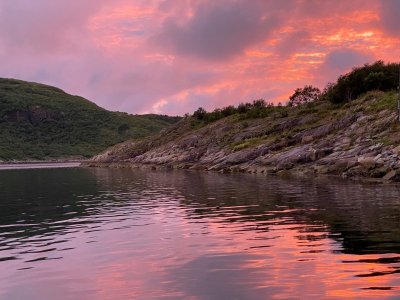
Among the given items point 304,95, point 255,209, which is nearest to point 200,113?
point 304,95

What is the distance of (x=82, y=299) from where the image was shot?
→ 11516 millimetres

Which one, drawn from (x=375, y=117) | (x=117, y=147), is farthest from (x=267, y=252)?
(x=117, y=147)

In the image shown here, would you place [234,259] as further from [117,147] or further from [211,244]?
[117,147]

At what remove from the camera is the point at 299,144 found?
2808 inches

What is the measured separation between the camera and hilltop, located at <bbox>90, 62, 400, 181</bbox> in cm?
5381

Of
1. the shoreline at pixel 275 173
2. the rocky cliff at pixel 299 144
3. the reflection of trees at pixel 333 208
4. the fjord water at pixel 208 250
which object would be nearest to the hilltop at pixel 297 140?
the rocky cliff at pixel 299 144

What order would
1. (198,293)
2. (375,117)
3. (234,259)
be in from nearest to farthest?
(198,293)
(234,259)
(375,117)

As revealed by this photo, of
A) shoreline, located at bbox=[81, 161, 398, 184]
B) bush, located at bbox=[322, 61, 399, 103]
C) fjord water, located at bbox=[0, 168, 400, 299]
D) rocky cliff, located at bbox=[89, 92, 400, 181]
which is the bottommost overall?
fjord water, located at bbox=[0, 168, 400, 299]

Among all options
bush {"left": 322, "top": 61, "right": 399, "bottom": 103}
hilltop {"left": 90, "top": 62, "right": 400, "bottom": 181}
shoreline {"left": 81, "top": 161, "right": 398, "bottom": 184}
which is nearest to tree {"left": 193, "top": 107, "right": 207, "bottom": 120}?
hilltop {"left": 90, "top": 62, "right": 400, "bottom": 181}

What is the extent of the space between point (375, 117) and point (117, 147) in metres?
90.8

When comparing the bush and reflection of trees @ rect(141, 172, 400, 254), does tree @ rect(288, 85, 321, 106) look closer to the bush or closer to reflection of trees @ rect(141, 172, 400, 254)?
the bush

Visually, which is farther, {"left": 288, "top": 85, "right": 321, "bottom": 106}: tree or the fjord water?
{"left": 288, "top": 85, "right": 321, "bottom": 106}: tree

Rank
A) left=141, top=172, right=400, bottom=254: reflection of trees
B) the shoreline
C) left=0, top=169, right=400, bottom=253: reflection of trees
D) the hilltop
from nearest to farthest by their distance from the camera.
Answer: left=141, top=172, right=400, bottom=254: reflection of trees, left=0, top=169, right=400, bottom=253: reflection of trees, the shoreline, the hilltop

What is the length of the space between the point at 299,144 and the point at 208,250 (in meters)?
56.8
